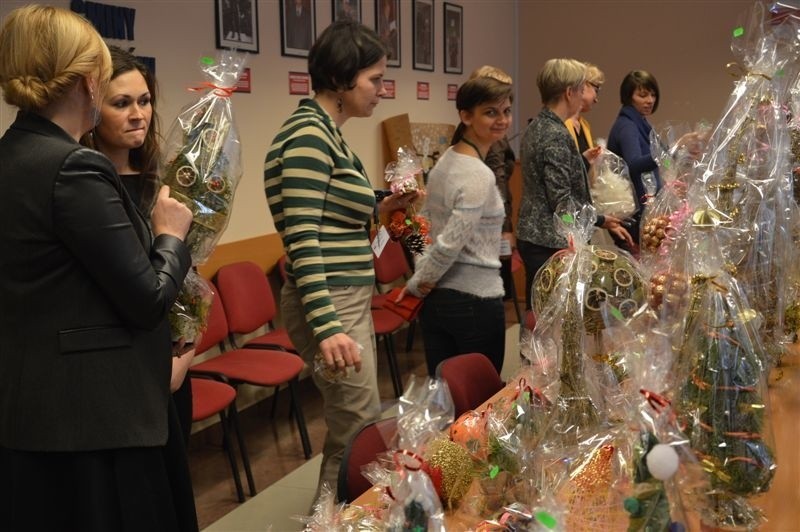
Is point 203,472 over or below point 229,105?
below

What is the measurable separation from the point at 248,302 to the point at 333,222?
210 cm

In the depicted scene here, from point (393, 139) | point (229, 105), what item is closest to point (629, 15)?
point (393, 139)

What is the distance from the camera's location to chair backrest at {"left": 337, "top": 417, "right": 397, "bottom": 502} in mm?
1810

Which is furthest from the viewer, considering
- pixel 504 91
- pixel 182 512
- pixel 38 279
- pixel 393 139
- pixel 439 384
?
pixel 393 139

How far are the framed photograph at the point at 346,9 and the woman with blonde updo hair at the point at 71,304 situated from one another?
4030mm

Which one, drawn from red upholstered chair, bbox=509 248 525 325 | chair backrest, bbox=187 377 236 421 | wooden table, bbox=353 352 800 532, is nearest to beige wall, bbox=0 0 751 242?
red upholstered chair, bbox=509 248 525 325

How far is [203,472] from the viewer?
3926 millimetres

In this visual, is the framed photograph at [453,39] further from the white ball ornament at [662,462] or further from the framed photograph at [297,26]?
the white ball ornament at [662,462]

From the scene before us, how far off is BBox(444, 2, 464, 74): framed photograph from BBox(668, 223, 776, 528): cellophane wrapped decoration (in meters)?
5.98

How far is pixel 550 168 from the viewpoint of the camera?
3.49 meters

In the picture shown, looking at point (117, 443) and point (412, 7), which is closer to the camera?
point (117, 443)

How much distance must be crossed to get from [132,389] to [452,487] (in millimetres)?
682

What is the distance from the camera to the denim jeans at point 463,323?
3010mm

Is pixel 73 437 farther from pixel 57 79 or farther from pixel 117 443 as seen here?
pixel 57 79
